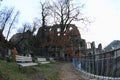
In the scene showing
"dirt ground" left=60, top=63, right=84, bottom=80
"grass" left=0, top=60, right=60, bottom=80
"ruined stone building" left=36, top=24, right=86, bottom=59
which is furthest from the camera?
"ruined stone building" left=36, top=24, right=86, bottom=59

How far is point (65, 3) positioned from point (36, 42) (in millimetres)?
13453

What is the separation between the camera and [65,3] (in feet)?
258

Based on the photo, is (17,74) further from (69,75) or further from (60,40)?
(60,40)

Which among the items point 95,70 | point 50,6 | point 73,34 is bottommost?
point 95,70

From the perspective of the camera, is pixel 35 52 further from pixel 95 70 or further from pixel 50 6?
pixel 95 70

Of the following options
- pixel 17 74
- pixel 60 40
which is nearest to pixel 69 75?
pixel 17 74

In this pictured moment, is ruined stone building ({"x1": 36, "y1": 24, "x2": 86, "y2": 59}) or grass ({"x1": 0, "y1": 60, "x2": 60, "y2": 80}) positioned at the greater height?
ruined stone building ({"x1": 36, "y1": 24, "x2": 86, "y2": 59})

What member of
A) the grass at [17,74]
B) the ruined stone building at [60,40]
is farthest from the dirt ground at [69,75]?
the ruined stone building at [60,40]

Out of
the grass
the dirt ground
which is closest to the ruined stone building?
the dirt ground

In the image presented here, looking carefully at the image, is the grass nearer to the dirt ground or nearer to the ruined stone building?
the dirt ground

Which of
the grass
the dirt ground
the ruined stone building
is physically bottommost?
the dirt ground

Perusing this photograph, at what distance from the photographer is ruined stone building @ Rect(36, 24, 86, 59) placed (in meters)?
79.1

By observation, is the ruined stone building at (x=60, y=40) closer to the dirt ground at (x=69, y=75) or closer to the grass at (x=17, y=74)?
the dirt ground at (x=69, y=75)

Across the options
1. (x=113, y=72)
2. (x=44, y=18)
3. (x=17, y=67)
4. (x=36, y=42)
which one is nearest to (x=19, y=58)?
(x=17, y=67)
